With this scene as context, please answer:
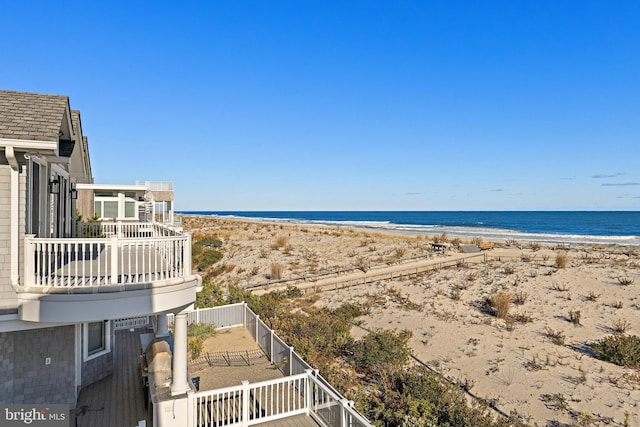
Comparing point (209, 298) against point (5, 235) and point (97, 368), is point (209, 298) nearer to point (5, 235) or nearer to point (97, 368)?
point (97, 368)

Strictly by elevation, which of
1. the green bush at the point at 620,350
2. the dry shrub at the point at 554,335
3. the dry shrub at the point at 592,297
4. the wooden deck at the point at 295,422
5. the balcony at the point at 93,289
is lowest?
the wooden deck at the point at 295,422

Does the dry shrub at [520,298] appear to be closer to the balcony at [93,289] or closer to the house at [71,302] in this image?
the house at [71,302]

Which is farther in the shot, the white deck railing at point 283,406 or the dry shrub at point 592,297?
the dry shrub at point 592,297

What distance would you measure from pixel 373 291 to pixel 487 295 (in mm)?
6091

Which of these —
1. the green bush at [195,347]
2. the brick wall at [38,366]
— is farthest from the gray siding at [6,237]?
the green bush at [195,347]

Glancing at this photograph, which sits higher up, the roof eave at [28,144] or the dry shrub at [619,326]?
the roof eave at [28,144]

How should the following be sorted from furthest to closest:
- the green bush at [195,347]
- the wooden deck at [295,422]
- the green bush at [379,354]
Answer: the green bush at [195,347]
the green bush at [379,354]
the wooden deck at [295,422]

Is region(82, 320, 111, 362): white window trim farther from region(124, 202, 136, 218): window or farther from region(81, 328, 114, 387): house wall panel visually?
region(124, 202, 136, 218): window

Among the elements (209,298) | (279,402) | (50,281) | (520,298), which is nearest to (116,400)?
(279,402)

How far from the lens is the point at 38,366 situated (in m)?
8.08

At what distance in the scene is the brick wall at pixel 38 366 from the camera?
7723mm

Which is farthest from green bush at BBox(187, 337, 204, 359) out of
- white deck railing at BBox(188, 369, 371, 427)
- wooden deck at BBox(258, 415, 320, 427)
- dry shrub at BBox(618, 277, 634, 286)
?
dry shrub at BBox(618, 277, 634, 286)

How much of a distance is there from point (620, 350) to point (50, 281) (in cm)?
1607

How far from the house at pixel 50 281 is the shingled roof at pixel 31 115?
0.6 inches
